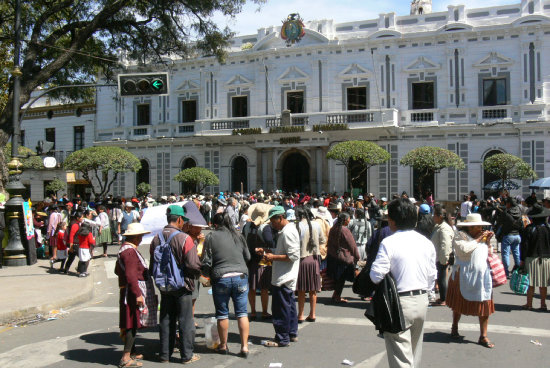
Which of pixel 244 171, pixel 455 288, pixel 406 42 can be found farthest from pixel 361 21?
pixel 455 288

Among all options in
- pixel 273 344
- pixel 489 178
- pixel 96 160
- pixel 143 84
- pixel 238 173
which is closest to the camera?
pixel 273 344

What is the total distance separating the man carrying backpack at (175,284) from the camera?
6.04m

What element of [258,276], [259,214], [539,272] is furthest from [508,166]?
[258,276]

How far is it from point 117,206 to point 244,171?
11.9 metres

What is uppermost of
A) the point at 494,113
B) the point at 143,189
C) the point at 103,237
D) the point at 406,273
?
the point at 494,113

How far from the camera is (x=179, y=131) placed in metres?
31.7

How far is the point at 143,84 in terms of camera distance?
1212cm

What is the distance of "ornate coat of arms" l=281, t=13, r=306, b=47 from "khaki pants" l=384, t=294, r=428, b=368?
2551 centimetres

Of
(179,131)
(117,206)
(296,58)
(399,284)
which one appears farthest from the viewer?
(179,131)

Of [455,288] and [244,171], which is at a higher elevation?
[244,171]

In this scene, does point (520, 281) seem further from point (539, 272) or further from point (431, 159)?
point (431, 159)

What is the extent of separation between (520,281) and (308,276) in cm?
348

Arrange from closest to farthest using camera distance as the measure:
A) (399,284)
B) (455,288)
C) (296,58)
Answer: (399,284) < (455,288) < (296,58)

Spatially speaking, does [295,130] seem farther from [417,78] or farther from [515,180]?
[515,180]
